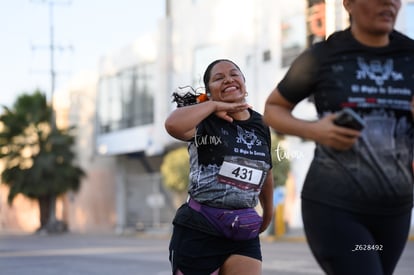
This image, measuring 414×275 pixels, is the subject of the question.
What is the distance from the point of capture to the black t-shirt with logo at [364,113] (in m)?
2.79

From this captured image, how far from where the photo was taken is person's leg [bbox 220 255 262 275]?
4070 mm

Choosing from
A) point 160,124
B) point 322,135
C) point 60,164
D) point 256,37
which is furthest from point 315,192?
point 60,164

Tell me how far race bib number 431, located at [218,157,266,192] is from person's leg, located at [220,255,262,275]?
37 cm

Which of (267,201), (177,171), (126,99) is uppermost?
(126,99)

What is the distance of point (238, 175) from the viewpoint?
4.09 meters

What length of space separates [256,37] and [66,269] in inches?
763

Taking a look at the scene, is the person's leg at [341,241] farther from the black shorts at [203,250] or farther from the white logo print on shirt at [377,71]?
the black shorts at [203,250]

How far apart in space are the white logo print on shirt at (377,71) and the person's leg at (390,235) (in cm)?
50

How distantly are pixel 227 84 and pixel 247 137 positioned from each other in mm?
302

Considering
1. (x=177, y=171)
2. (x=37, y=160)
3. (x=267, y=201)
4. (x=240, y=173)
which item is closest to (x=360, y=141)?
(x=240, y=173)

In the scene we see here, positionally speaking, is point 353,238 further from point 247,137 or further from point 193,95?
point 193,95

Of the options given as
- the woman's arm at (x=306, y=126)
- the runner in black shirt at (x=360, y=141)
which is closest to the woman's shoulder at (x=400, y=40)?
the runner in black shirt at (x=360, y=141)

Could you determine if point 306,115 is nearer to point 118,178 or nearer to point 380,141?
point 118,178

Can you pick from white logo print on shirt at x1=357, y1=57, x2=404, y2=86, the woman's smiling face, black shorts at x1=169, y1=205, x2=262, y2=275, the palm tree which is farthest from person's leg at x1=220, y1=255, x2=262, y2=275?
the palm tree
